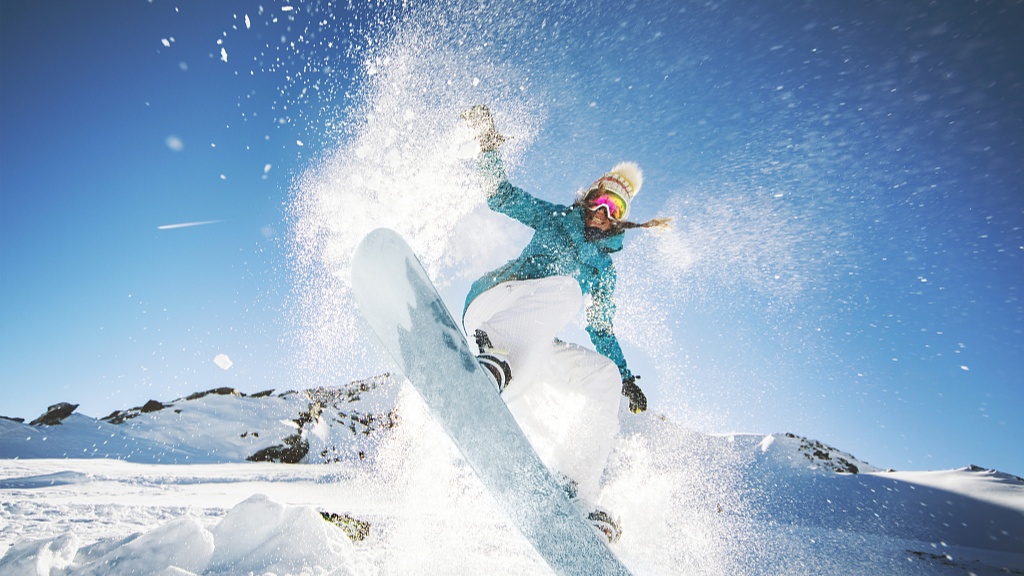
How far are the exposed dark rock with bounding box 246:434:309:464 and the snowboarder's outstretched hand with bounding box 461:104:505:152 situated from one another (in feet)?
45.0

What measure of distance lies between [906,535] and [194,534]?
691 inches

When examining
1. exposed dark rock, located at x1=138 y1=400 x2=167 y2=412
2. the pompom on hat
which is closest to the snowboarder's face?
the pompom on hat

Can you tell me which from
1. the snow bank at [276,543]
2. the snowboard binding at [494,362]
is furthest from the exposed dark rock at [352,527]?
the snowboard binding at [494,362]

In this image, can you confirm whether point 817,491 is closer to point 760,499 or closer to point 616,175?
point 760,499

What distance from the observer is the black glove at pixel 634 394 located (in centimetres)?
325

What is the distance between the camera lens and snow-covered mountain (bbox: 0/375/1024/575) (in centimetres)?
191

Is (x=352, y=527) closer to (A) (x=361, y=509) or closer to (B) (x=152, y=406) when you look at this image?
(A) (x=361, y=509)

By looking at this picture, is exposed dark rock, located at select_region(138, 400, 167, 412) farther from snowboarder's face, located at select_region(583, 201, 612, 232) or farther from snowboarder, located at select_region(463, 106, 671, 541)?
snowboarder's face, located at select_region(583, 201, 612, 232)

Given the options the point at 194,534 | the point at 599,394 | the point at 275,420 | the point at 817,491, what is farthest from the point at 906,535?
the point at 275,420

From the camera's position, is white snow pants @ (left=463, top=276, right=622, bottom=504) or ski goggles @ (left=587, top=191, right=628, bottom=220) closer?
white snow pants @ (left=463, top=276, right=622, bottom=504)

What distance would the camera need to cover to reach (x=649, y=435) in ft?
106

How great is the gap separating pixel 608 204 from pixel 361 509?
12.5 ft

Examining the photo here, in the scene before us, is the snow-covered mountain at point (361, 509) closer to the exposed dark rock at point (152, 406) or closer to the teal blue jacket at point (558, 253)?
the exposed dark rock at point (152, 406)

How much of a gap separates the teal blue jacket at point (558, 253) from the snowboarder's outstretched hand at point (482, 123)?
98mm
